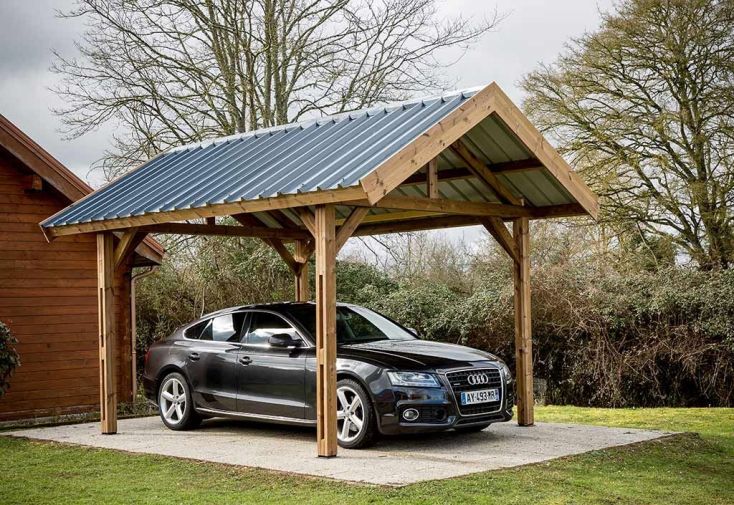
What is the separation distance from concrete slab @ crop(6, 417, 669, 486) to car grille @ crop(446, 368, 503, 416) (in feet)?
1.31

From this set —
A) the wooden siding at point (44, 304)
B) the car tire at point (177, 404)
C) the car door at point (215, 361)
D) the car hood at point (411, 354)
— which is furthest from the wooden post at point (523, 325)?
the wooden siding at point (44, 304)

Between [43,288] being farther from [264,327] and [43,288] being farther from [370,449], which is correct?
[370,449]

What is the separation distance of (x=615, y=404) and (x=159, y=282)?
394 inches

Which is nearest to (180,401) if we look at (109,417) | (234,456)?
(109,417)

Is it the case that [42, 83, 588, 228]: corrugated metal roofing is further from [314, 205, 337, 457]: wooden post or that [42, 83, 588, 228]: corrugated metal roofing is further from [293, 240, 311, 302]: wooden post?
[293, 240, 311, 302]: wooden post

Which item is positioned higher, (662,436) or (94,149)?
(94,149)

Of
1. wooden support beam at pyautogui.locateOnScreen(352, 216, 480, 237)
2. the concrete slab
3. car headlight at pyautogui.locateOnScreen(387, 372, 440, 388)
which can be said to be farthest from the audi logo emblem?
wooden support beam at pyautogui.locateOnScreen(352, 216, 480, 237)

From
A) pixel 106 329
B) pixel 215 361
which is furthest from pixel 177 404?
pixel 106 329

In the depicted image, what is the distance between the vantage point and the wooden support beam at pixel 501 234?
40.5ft

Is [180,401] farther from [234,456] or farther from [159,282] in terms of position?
[159,282]

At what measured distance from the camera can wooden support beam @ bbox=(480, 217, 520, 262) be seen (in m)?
12.4

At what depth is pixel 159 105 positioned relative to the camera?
24.0m

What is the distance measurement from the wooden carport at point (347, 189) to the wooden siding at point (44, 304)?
2.28 meters

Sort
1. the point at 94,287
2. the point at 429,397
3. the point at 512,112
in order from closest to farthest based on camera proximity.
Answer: the point at 429,397, the point at 512,112, the point at 94,287
